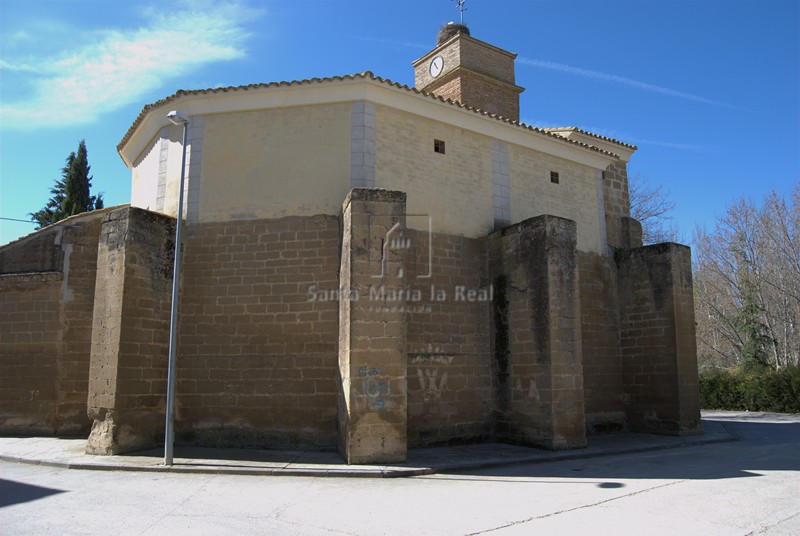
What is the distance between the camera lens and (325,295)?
9.85 m

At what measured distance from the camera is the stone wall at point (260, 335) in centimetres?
963

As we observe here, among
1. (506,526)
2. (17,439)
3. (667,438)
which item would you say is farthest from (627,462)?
(17,439)

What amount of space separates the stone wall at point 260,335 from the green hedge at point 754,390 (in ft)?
51.5

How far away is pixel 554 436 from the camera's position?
32.0 feet

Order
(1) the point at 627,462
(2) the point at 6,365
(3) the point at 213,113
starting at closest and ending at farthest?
(1) the point at 627,462 → (3) the point at 213,113 → (2) the point at 6,365

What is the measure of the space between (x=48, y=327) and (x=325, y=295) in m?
6.13

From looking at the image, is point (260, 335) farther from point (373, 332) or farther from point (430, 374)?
point (430, 374)

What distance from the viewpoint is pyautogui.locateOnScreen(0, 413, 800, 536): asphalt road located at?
5406 mm

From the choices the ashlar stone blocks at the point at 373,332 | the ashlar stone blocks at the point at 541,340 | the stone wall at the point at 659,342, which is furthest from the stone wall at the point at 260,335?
the stone wall at the point at 659,342

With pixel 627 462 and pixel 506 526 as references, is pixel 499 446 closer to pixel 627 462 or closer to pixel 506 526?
pixel 627 462

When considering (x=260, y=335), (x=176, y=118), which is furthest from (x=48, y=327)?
(x=176, y=118)

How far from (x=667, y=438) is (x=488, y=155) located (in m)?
7.00

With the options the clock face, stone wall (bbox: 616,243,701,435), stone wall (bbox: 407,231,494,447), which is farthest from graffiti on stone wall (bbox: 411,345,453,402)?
the clock face

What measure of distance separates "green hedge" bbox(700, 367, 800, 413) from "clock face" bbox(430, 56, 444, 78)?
1434 cm
